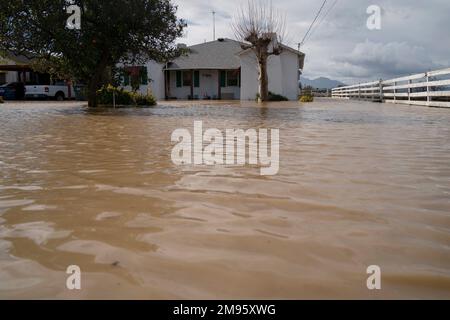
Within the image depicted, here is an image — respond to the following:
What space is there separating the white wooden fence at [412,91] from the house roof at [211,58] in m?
10.5

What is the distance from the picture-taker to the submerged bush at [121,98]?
789 inches

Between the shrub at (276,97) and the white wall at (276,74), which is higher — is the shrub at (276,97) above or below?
below

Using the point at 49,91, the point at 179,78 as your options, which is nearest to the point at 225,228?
the point at 49,91

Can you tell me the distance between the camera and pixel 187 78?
3509cm

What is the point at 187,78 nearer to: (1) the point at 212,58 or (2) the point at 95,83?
(1) the point at 212,58

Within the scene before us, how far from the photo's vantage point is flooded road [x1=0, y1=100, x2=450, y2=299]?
1681 millimetres

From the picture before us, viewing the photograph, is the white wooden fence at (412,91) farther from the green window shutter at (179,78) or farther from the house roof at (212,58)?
the green window shutter at (179,78)

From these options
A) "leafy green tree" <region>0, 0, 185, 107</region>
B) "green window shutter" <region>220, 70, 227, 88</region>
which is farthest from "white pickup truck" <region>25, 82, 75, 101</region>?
"leafy green tree" <region>0, 0, 185, 107</region>

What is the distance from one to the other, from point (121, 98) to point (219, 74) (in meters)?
14.8

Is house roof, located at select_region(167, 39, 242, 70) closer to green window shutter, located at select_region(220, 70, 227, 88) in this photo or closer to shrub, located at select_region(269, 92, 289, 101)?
green window shutter, located at select_region(220, 70, 227, 88)

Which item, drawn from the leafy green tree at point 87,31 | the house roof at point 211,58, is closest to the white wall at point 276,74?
the house roof at point 211,58

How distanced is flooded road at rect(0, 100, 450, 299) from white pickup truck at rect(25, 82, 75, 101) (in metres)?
29.0

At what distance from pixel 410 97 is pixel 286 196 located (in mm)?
19036

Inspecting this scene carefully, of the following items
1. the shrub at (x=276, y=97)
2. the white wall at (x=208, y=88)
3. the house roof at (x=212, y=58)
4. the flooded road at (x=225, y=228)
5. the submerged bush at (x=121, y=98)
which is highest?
the house roof at (x=212, y=58)
